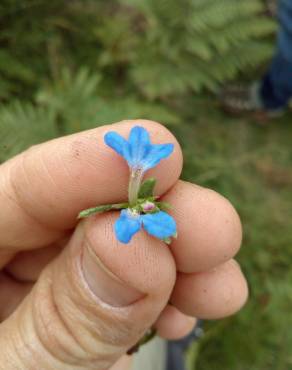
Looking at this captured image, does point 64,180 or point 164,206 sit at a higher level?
point 64,180

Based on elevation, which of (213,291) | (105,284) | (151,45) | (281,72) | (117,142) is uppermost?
(117,142)

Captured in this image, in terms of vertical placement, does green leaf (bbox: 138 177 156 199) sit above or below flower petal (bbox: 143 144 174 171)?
below

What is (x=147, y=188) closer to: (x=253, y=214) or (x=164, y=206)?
(x=164, y=206)

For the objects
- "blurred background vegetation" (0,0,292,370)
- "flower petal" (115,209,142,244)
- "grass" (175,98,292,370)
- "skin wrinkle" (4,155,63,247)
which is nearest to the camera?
"flower petal" (115,209,142,244)

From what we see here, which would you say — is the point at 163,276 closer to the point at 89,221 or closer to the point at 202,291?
the point at 89,221

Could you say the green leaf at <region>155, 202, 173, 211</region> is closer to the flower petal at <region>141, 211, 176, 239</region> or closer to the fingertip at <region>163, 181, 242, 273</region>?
the fingertip at <region>163, 181, 242, 273</region>

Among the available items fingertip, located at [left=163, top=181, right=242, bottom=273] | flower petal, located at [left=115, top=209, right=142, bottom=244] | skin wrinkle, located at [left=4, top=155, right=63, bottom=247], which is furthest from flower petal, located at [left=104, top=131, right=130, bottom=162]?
skin wrinkle, located at [left=4, top=155, right=63, bottom=247]

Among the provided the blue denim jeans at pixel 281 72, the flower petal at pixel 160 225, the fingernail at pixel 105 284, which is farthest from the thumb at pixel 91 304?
the blue denim jeans at pixel 281 72

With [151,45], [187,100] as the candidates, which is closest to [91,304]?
[151,45]
